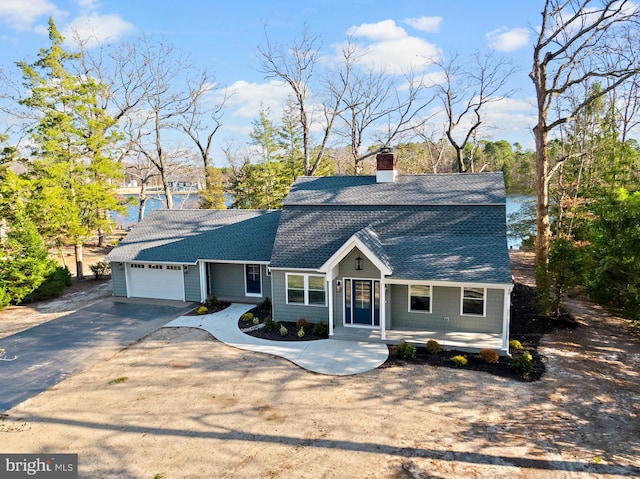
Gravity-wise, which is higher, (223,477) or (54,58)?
(54,58)

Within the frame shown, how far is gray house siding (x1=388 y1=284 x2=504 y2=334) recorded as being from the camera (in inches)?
544

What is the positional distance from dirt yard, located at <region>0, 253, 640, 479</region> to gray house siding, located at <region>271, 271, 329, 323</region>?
3.16 m

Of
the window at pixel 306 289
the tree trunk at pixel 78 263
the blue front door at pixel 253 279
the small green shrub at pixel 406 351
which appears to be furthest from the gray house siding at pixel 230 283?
the tree trunk at pixel 78 263

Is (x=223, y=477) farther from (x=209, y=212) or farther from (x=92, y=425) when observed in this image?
(x=209, y=212)

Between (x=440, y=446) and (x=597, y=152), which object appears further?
(x=597, y=152)

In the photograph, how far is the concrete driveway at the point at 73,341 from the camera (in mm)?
11828

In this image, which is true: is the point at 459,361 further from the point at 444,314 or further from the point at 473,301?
the point at 473,301

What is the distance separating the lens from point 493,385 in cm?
1089

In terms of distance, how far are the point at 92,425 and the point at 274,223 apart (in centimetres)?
1212

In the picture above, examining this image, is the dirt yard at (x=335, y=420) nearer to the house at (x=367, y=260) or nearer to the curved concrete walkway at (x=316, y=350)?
the curved concrete walkway at (x=316, y=350)

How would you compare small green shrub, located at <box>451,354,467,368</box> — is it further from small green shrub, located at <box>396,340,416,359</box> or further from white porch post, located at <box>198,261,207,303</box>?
white porch post, located at <box>198,261,207,303</box>

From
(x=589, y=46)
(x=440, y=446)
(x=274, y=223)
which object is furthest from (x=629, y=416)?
(x=589, y=46)

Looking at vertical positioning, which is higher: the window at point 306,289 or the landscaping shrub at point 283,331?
the window at point 306,289

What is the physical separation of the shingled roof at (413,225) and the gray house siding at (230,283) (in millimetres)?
3312
